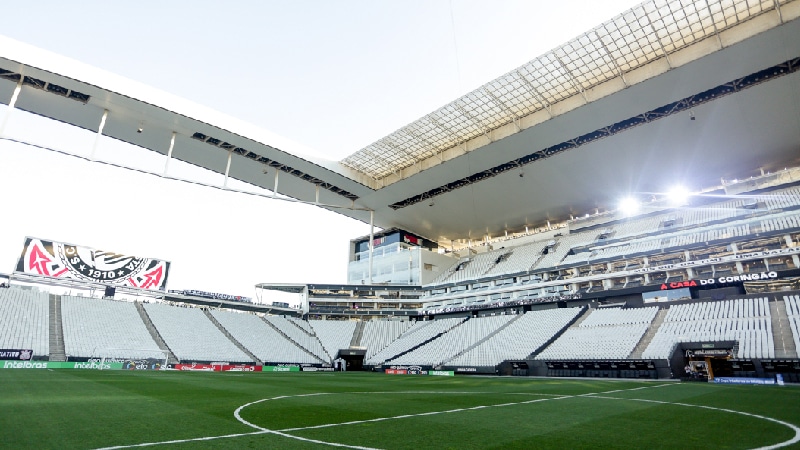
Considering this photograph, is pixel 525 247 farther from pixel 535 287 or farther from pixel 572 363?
pixel 572 363

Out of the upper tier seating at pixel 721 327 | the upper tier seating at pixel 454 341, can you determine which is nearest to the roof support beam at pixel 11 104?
the upper tier seating at pixel 454 341

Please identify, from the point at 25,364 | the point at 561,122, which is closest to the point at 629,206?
the point at 561,122

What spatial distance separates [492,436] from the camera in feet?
24.6

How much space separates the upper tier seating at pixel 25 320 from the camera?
1352 inches

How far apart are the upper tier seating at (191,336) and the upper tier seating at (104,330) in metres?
1.83

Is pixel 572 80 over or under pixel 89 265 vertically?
over

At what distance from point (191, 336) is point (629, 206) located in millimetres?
57187

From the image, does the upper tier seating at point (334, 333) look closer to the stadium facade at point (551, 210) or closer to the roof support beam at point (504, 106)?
the stadium facade at point (551, 210)

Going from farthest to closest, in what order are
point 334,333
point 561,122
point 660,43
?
1. point 334,333
2. point 561,122
3. point 660,43

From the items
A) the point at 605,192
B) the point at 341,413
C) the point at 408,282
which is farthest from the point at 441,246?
the point at 341,413

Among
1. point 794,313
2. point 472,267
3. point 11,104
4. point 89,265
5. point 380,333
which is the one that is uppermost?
point 11,104

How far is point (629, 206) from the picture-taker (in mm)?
53500

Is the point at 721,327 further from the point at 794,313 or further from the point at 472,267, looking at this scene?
the point at 472,267

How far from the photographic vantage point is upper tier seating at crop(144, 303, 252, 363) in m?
43.1
